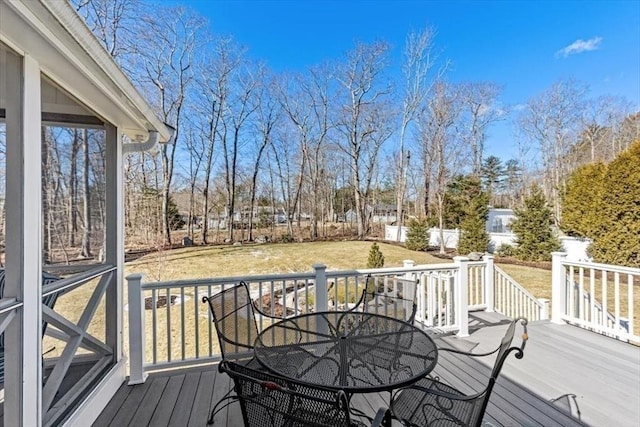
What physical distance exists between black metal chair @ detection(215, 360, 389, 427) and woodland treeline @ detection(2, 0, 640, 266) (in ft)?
36.1

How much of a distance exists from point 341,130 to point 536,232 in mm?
9349

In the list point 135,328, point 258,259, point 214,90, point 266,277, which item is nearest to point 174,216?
point 258,259

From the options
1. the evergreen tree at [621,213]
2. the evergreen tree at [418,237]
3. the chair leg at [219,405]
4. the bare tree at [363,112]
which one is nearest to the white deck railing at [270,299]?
the chair leg at [219,405]

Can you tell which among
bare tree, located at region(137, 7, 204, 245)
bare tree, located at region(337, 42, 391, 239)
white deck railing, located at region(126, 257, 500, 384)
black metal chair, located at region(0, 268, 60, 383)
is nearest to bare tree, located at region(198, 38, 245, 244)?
bare tree, located at region(137, 7, 204, 245)

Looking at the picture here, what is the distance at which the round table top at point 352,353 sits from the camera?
1.78 metres

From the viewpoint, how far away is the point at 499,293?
5555mm

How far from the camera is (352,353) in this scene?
208cm

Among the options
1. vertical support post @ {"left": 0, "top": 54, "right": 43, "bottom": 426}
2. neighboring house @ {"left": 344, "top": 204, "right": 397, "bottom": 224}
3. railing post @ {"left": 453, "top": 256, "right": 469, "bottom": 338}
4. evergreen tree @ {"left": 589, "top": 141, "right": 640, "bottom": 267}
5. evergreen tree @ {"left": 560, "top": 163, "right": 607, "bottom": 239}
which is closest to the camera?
vertical support post @ {"left": 0, "top": 54, "right": 43, "bottom": 426}

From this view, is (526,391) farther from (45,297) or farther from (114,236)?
(114,236)

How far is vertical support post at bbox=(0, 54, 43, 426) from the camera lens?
149 cm

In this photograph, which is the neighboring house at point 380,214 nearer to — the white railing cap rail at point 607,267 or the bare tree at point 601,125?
the bare tree at point 601,125

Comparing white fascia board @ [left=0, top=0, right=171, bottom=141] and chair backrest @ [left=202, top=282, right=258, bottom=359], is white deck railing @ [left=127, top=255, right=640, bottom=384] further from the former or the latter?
white fascia board @ [left=0, top=0, right=171, bottom=141]

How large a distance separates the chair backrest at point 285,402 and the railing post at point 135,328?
1.75 metres

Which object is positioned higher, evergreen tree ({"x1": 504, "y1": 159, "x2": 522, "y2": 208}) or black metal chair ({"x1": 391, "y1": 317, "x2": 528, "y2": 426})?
evergreen tree ({"x1": 504, "y1": 159, "x2": 522, "y2": 208})
